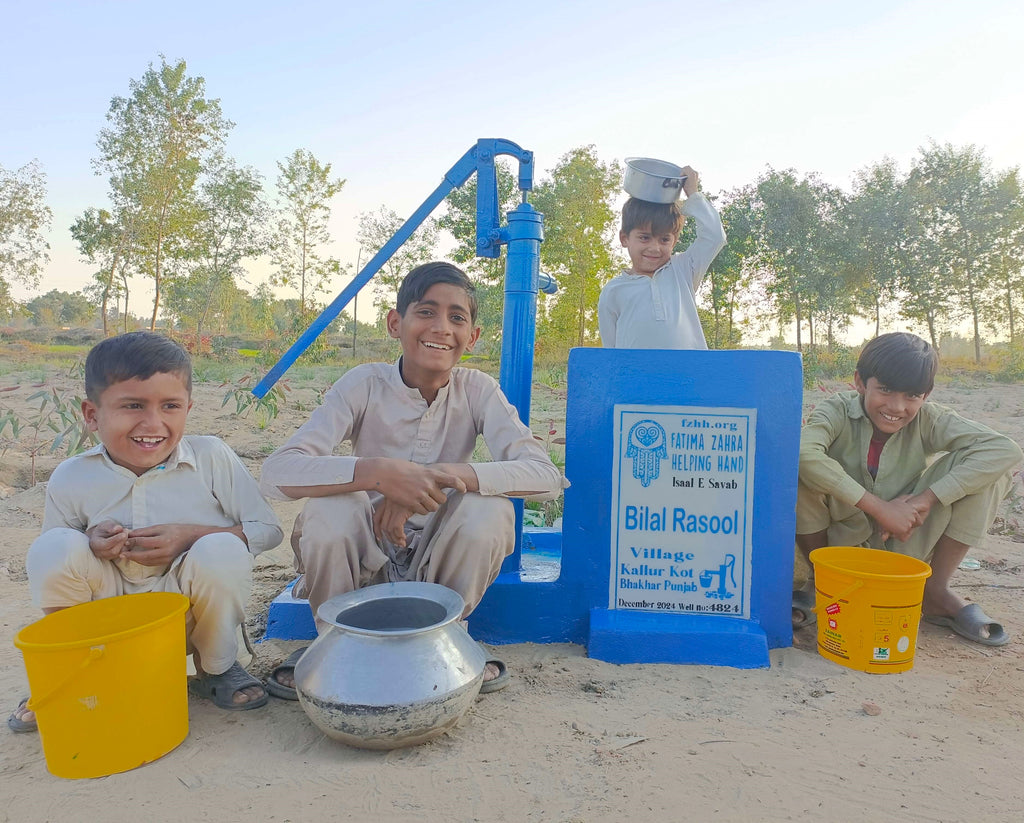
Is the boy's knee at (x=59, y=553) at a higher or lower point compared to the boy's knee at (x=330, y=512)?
lower

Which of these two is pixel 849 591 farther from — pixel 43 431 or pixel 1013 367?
pixel 1013 367

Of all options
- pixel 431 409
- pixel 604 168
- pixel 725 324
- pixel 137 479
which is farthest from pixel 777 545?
pixel 725 324

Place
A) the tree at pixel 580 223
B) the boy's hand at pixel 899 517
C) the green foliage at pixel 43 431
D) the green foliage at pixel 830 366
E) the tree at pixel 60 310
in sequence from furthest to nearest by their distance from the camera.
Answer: the tree at pixel 60 310 → the tree at pixel 580 223 → the green foliage at pixel 830 366 → the green foliage at pixel 43 431 → the boy's hand at pixel 899 517

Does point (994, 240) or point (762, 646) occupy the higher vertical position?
point (994, 240)

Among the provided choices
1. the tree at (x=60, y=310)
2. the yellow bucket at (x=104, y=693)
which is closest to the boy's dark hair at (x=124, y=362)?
the yellow bucket at (x=104, y=693)

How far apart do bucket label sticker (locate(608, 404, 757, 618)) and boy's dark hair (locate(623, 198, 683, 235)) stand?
1003mm

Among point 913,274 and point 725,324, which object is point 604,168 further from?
point 913,274

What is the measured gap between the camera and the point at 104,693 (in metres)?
1.46

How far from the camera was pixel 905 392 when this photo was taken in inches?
93.1

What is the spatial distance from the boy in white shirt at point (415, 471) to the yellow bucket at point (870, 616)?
0.92 meters

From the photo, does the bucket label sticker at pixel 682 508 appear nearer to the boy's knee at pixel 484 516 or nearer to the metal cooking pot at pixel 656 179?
the boy's knee at pixel 484 516

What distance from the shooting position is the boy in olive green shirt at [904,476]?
232cm

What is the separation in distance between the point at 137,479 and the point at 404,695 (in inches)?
37.7

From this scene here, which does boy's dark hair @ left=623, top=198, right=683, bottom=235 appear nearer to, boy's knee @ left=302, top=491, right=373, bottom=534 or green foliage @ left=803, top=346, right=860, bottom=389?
boy's knee @ left=302, top=491, right=373, bottom=534
